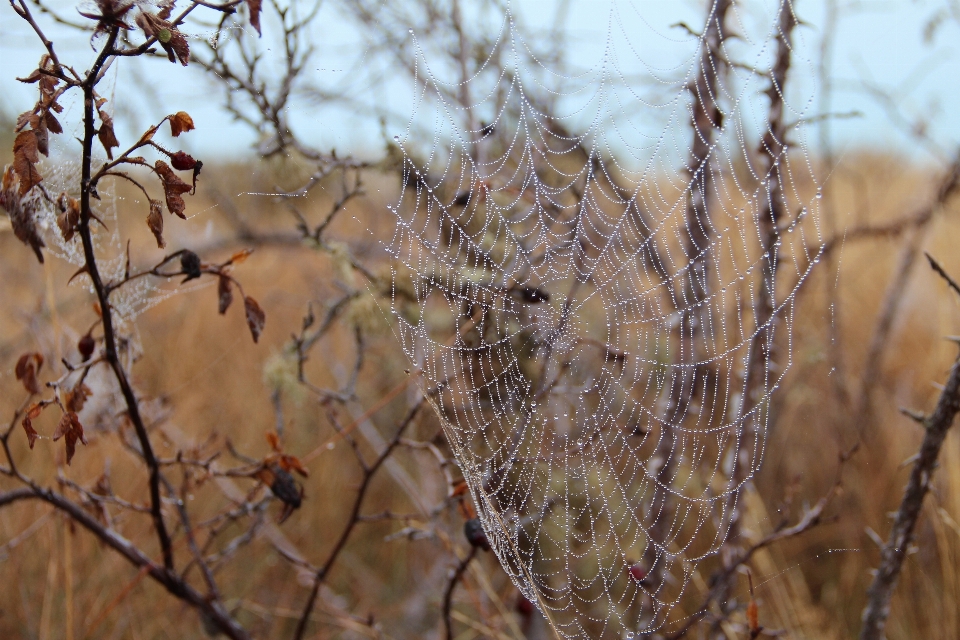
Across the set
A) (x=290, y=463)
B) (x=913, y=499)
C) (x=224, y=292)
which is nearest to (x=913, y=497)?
(x=913, y=499)

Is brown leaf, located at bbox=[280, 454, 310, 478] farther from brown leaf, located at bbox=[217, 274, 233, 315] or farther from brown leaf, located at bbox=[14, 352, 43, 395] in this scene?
brown leaf, located at bbox=[14, 352, 43, 395]

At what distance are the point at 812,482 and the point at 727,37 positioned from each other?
7.31ft

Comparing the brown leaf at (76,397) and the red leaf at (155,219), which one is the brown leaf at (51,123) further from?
the brown leaf at (76,397)

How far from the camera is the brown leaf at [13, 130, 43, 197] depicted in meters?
1.00

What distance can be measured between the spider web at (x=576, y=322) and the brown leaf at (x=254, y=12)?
1.52 feet

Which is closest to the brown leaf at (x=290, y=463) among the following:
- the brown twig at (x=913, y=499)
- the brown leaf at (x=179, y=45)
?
the brown leaf at (x=179, y=45)

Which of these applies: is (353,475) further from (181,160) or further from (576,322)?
(181,160)

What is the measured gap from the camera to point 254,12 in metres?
1.03

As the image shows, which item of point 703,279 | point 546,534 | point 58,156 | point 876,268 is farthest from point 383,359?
point 876,268

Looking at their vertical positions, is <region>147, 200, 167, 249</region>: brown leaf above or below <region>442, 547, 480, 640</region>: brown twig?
above

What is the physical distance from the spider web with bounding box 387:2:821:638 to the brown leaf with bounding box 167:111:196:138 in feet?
1.69

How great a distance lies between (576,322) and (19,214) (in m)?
1.77

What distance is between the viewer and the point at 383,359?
3100 mm

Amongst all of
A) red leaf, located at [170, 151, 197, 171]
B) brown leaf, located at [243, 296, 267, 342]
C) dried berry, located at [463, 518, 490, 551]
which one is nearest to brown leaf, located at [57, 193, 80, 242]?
red leaf, located at [170, 151, 197, 171]
